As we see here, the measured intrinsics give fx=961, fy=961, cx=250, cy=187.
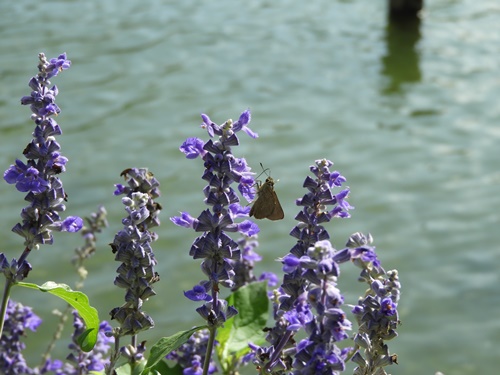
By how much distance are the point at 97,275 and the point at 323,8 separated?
9.88 m

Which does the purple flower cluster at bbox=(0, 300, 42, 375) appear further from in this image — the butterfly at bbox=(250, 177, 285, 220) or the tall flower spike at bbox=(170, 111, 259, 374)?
the tall flower spike at bbox=(170, 111, 259, 374)

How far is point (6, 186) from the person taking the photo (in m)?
12.0

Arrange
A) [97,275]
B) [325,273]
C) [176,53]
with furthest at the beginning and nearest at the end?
1. [176,53]
2. [97,275]
3. [325,273]

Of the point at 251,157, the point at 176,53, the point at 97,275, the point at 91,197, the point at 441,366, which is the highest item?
the point at 176,53

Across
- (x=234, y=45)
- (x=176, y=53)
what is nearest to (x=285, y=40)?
(x=234, y=45)

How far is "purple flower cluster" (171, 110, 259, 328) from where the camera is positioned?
2.80m

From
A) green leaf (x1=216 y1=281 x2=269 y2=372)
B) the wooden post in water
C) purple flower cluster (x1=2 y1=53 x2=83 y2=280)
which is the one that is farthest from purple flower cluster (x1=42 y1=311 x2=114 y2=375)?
the wooden post in water

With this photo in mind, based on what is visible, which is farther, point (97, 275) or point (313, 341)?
point (97, 275)

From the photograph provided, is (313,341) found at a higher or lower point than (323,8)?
lower

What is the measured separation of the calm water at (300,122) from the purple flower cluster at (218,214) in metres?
6.30

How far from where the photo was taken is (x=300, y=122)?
13547mm

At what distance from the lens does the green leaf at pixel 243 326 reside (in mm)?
3697

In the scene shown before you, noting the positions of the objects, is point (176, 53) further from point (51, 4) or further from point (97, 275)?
point (97, 275)

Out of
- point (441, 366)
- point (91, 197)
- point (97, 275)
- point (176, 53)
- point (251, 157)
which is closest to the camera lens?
point (441, 366)
